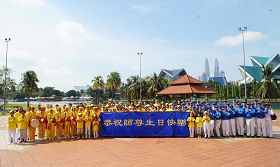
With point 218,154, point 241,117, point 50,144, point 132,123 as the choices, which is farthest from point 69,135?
point 241,117

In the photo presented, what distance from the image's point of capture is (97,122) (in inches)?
509

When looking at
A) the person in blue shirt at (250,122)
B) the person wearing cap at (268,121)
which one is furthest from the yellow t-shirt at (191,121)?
the person wearing cap at (268,121)

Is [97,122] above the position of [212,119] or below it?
below

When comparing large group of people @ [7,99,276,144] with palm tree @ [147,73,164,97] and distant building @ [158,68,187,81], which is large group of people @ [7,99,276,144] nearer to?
palm tree @ [147,73,164,97]

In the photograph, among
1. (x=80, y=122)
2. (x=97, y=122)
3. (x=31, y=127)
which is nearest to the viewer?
(x=31, y=127)

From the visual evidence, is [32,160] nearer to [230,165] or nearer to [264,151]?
[230,165]

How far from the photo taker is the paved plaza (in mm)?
8172

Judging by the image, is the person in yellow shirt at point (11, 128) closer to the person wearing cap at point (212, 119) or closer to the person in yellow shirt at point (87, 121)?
the person in yellow shirt at point (87, 121)

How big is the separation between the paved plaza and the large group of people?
0.68 metres

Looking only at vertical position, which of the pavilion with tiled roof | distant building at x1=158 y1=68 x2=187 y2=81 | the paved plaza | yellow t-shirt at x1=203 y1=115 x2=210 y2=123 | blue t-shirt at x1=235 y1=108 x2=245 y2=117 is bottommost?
the paved plaza

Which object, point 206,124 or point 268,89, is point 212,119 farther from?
point 268,89

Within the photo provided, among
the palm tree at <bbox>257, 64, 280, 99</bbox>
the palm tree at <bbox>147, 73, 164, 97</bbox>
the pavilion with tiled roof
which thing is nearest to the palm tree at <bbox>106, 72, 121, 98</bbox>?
the palm tree at <bbox>147, 73, 164, 97</bbox>

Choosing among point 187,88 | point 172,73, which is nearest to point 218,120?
point 187,88

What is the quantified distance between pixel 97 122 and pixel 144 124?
2192mm
